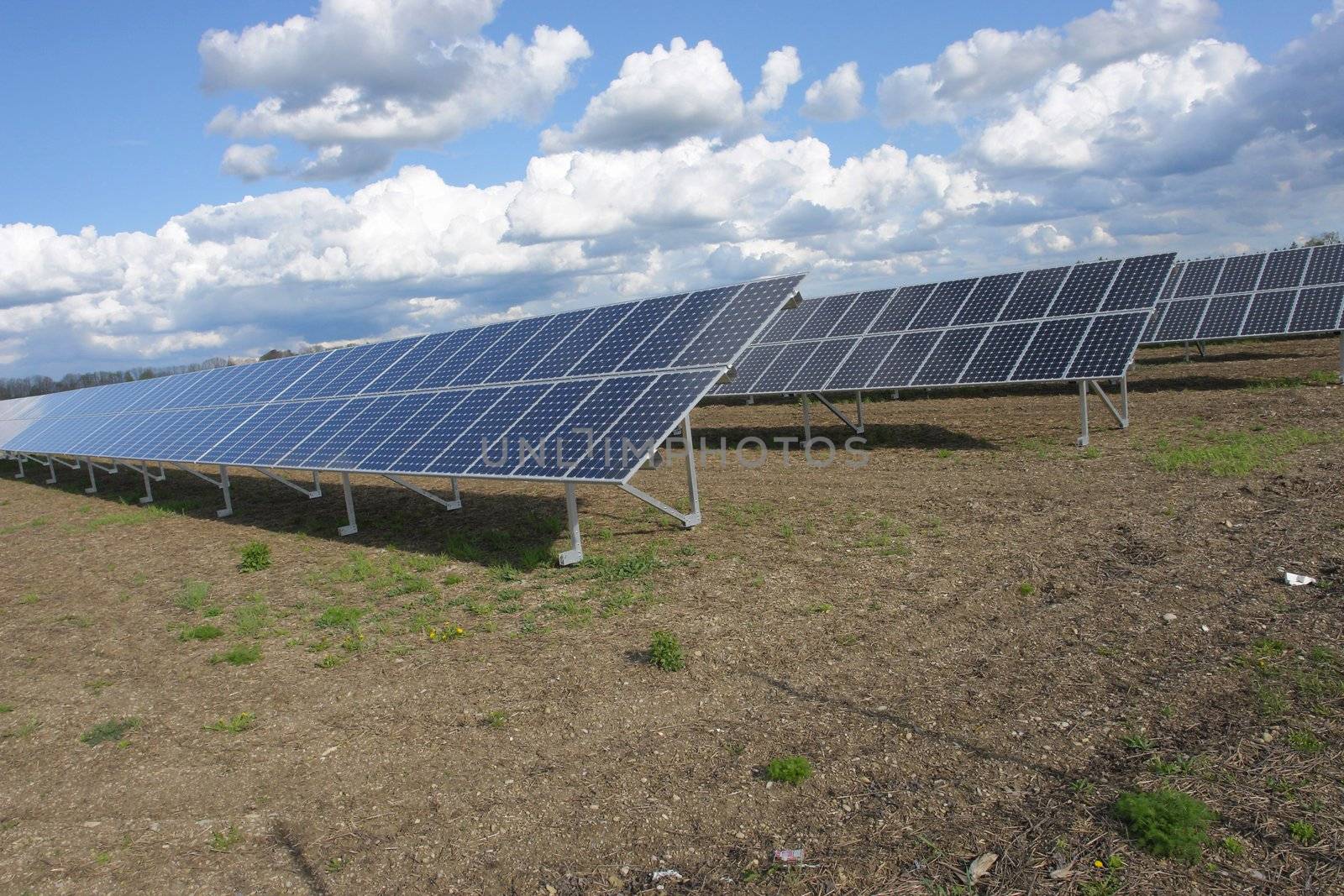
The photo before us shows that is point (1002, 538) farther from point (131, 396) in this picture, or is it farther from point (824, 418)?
point (131, 396)

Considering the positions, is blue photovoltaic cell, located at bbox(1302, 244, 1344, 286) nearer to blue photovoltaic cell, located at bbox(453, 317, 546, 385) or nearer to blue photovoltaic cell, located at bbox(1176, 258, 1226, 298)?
blue photovoltaic cell, located at bbox(1176, 258, 1226, 298)

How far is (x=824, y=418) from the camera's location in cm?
2462

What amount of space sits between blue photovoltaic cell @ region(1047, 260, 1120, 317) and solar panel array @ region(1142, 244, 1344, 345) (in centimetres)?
399

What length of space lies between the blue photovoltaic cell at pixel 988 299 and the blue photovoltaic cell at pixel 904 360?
87 centimetres

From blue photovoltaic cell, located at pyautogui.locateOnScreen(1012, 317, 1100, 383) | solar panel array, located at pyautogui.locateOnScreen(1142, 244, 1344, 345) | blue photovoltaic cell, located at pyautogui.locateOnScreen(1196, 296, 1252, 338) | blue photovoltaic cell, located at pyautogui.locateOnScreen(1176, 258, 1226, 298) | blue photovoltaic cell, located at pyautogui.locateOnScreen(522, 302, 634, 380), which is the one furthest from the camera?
blue photovoltaic cell, located at pyautogui.locateOnScreen(1176, 258, 1226, 298)

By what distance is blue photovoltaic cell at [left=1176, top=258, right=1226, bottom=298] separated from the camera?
88.3 feet

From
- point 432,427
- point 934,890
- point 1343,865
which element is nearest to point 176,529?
point 432,427

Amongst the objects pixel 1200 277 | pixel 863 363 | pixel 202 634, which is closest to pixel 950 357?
pixel 863 363

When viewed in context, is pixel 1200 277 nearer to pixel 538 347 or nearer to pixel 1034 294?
pixel 1034 294

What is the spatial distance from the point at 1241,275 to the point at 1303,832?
2690 cm

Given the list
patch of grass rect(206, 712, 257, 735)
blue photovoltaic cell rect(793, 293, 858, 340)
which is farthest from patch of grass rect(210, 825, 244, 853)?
blue photovoltaic cell rect(793, 293, 858, 340)

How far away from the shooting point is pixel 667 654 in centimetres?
812

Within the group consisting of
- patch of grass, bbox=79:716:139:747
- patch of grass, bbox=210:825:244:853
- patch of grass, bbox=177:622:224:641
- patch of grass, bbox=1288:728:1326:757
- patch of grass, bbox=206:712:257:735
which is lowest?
patch of grass, bbox=1288:728:1326:757

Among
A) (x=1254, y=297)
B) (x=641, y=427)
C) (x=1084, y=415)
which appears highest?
(x=1254, y=297)
